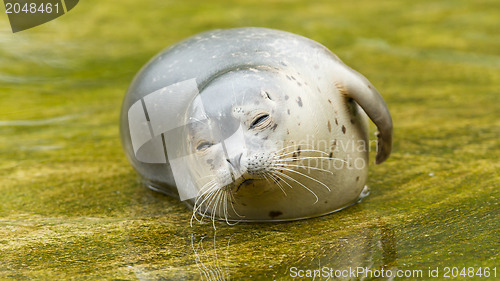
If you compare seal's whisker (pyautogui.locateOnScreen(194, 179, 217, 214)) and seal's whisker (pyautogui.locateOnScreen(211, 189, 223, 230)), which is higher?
seal's whisker (pyautogui.locateOnScreen(194, 179, 217, 214))

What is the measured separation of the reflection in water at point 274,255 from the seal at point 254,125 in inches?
8.2

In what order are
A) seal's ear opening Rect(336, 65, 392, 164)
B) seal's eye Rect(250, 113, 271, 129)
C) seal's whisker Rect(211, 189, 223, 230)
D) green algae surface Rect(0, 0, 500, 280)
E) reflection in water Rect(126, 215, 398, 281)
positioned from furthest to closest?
seal's ear opening Rect(336, 65, 392, 164), seal's whisker Rect(211, 189, 223, 230), seal's eye Rect(250, 113, 271, 129), green algae surface Rect(0, 0, 500, 280), reflection in water Rect(126, 215, 398, 281)

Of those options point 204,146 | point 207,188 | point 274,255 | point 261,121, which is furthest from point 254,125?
point 274,255

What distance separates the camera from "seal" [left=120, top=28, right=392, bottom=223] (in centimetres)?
361

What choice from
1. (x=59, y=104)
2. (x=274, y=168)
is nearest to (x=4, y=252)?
(x=274, y=168)

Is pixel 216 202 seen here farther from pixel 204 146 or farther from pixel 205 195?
pixel 204 146

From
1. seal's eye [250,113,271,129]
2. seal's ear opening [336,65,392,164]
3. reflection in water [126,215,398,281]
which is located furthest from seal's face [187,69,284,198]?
seal's ear opening [336,65,392,164]

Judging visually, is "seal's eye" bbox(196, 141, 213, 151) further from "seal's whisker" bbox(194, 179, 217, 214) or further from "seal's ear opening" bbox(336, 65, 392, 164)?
"seal's ear opening" bbox(336, 65, 392, 164)

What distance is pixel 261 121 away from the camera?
3602mm

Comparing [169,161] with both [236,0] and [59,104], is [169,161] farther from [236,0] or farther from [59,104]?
[236,0]

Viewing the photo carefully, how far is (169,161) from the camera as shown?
14.5 ft

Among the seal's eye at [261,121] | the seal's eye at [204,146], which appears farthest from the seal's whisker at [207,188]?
the seal's eye at [261,121]

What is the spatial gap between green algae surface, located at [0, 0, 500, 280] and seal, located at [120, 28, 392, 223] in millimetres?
165

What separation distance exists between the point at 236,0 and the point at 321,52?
7.41 meters
